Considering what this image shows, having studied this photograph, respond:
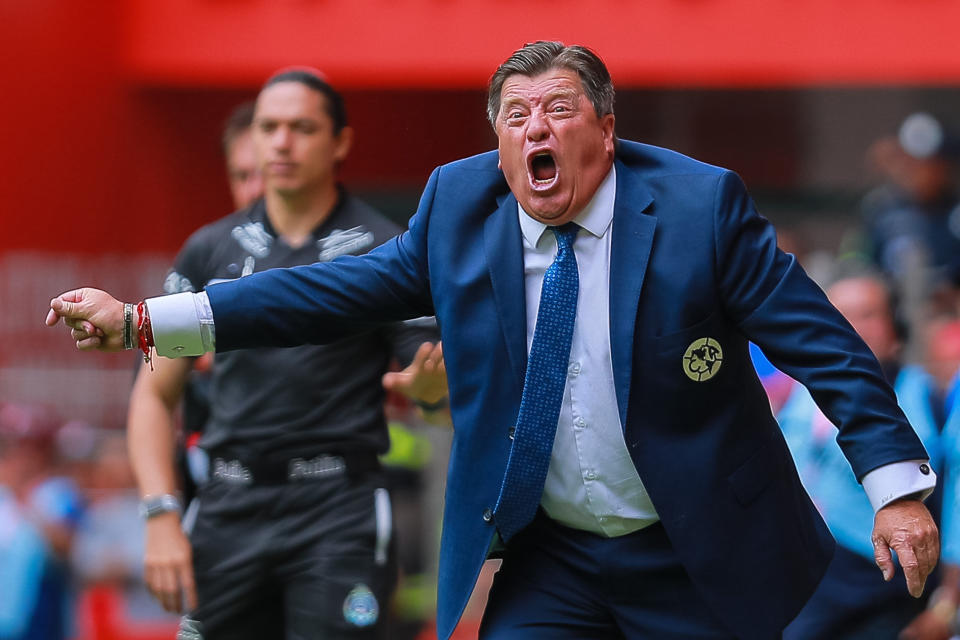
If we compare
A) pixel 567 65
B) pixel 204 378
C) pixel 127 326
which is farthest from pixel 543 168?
pixel 204 378

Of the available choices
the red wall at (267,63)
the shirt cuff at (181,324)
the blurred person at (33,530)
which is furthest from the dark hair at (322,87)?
the red wall at (267,63)

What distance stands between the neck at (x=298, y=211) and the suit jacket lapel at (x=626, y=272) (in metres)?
1.76

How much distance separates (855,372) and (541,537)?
907 mm

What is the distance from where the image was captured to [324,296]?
13.0ft

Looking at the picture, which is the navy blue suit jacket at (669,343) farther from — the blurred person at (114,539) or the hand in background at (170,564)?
the blurred person at (114,539)

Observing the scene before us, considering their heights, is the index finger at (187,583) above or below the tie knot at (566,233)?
below

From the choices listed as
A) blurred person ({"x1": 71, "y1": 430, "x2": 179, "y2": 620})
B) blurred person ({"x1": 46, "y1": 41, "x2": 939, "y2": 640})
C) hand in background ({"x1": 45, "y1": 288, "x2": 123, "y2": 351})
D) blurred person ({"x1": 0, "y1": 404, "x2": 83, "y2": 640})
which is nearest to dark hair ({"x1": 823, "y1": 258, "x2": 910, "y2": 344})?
blurred person ({"x1": 46, "y1": 41, "x2": 939, "y2": 640})

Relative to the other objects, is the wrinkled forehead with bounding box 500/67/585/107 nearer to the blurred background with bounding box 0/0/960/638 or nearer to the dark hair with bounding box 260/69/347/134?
the dark hair with bounding box 260/69/347/134

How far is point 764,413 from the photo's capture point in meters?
3.91

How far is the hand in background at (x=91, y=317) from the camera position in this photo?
3723 millimetres

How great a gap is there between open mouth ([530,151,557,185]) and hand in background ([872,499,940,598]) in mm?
1109

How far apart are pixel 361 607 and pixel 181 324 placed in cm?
141

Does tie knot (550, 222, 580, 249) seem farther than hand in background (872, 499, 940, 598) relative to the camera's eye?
Yes

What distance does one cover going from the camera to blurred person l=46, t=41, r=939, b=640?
3691mm
